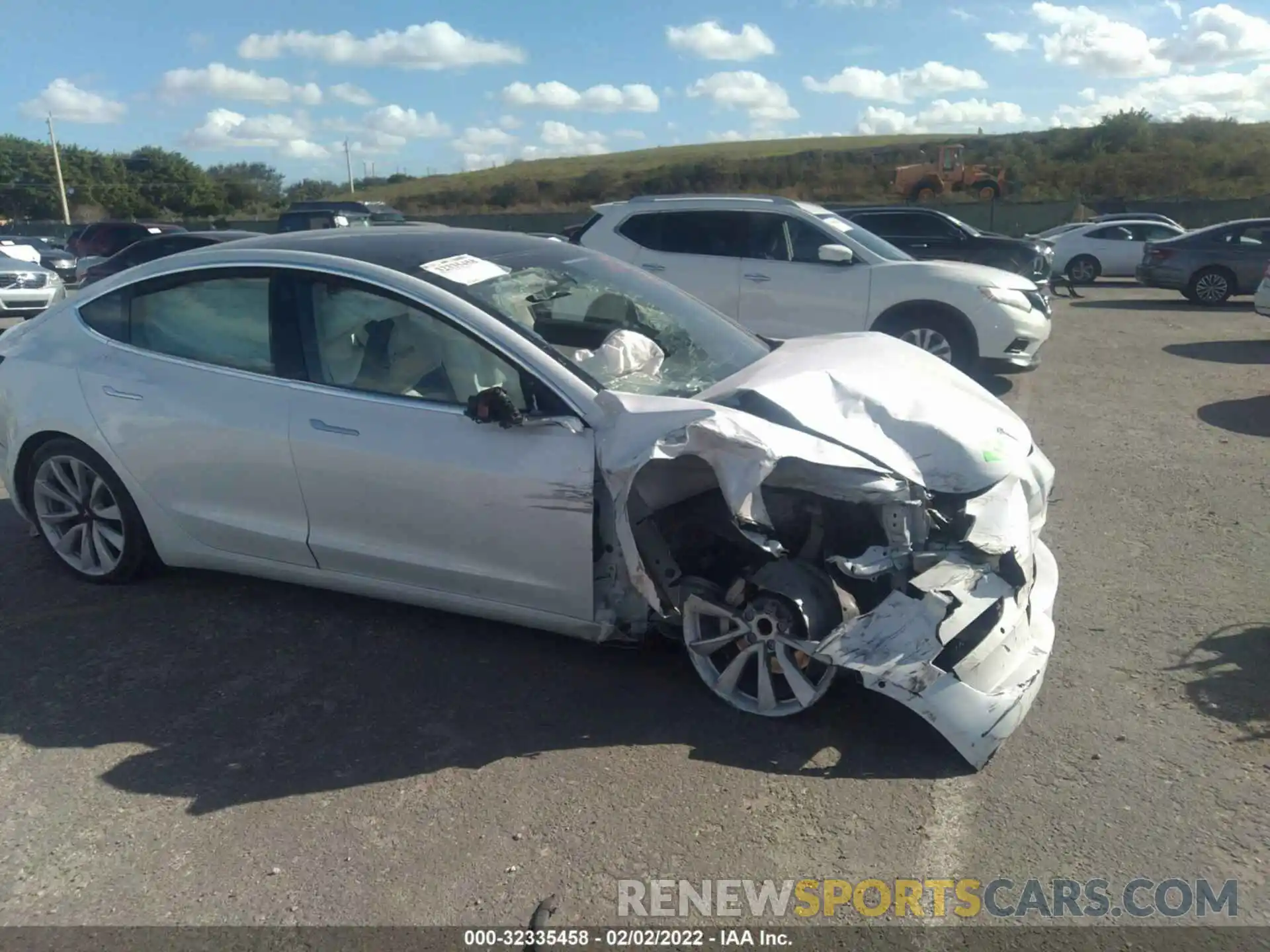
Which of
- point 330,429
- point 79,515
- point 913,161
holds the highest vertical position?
point 913,161

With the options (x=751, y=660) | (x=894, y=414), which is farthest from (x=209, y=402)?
(x=894, y=414)

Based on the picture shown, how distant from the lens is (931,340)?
9797mm

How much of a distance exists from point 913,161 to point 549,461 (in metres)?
64.1

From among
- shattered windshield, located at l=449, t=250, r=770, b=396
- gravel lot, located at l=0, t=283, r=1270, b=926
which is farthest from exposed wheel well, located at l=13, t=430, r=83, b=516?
shattered windshield, located at l=449, t=250, r=770, b=396

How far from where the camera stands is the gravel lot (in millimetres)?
3059

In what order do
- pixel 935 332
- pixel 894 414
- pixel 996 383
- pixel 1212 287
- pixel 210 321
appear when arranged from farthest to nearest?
pixel 1212 287 < pixel 996 383 < pixel 935 332 < pixel 210 321 < pixel 894 414

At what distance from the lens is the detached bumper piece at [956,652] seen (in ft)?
11.2

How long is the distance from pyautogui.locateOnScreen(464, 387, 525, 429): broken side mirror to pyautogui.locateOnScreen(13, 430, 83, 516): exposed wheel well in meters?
2.26

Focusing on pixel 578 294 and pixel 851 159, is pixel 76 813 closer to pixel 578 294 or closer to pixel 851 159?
pixel 578 294

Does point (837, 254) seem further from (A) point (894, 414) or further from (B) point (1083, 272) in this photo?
(B) point (1083, 272)

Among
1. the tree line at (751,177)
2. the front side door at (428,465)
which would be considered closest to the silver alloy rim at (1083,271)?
the front side door at (428,465)

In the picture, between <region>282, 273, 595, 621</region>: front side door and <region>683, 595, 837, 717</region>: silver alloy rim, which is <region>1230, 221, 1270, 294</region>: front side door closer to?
<region>683, 595, 837, 717</region>: silver alloy rim

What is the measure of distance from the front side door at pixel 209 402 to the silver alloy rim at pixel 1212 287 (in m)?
17.4

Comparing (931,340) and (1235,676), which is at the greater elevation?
(931,340)
